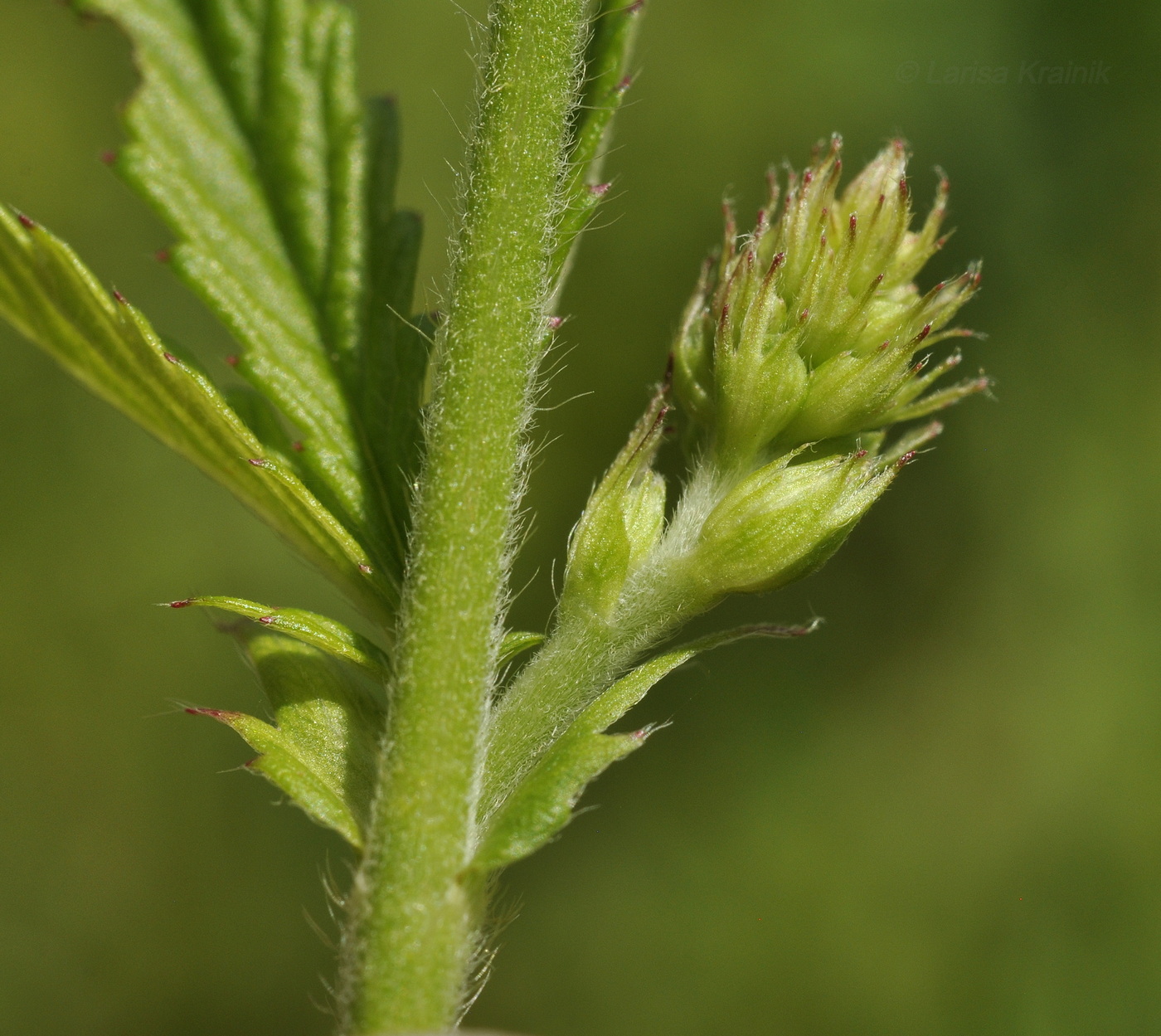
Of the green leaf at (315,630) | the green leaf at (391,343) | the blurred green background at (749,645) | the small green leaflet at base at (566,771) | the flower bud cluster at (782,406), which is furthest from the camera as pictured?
the blurred green background at (749,645)

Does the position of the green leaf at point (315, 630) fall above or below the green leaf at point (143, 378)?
below

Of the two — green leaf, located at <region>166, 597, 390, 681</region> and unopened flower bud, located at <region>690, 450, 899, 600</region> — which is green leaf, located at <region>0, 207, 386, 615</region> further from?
unopened flower bud, located at <region>690, 450, 899, 600</region>

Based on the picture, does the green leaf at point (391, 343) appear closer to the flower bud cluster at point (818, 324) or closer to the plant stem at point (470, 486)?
the plant stem at point (470, 486)

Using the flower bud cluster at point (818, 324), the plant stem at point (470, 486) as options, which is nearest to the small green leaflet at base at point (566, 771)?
the plant stem at point (470, 486)

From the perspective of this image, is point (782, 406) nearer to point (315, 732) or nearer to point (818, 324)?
point (818, 324)

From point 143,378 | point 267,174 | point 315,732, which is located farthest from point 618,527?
point 267,174

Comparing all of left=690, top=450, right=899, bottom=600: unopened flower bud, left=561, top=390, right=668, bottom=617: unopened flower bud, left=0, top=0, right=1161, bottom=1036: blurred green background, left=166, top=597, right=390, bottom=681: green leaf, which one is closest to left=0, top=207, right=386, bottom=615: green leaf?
left=166, top=597, right=390, bottom=681: green leaf

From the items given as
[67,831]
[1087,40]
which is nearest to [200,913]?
[67,831]

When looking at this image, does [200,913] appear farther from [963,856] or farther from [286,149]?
[286,149]
